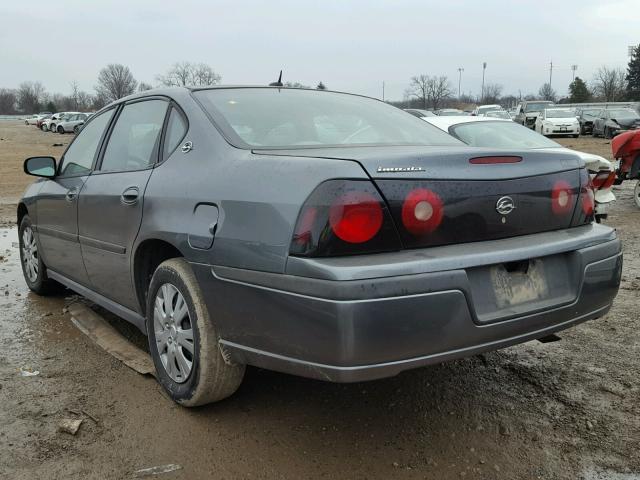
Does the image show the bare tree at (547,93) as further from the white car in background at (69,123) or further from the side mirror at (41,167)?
the side mirror at (41,167)

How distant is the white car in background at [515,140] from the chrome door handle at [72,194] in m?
3.76

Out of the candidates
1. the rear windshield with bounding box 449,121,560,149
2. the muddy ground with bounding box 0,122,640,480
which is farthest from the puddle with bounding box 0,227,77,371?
the rear windshield with bounding box 449,121,560,149

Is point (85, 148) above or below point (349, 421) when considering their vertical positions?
above

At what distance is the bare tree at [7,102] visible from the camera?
108m

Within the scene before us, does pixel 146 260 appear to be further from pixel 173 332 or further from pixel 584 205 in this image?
pixel 584 205

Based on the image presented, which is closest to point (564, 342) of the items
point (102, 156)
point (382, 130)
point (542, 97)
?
point (382, 130)

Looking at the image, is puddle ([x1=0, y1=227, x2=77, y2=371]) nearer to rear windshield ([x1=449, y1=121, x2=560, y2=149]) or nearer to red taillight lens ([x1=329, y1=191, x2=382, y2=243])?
red taillight lens ([x1=329, y1=191, x2=382, y2=243])

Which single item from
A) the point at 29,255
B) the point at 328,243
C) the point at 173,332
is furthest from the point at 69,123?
the point at 328,243

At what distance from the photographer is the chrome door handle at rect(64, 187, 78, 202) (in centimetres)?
380

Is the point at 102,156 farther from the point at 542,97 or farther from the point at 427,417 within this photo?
the point at 542,97

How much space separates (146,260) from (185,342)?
0.60 meters

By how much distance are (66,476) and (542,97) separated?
326 feet

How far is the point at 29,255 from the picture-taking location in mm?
4969

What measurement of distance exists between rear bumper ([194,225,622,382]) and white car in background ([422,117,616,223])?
4220mm
